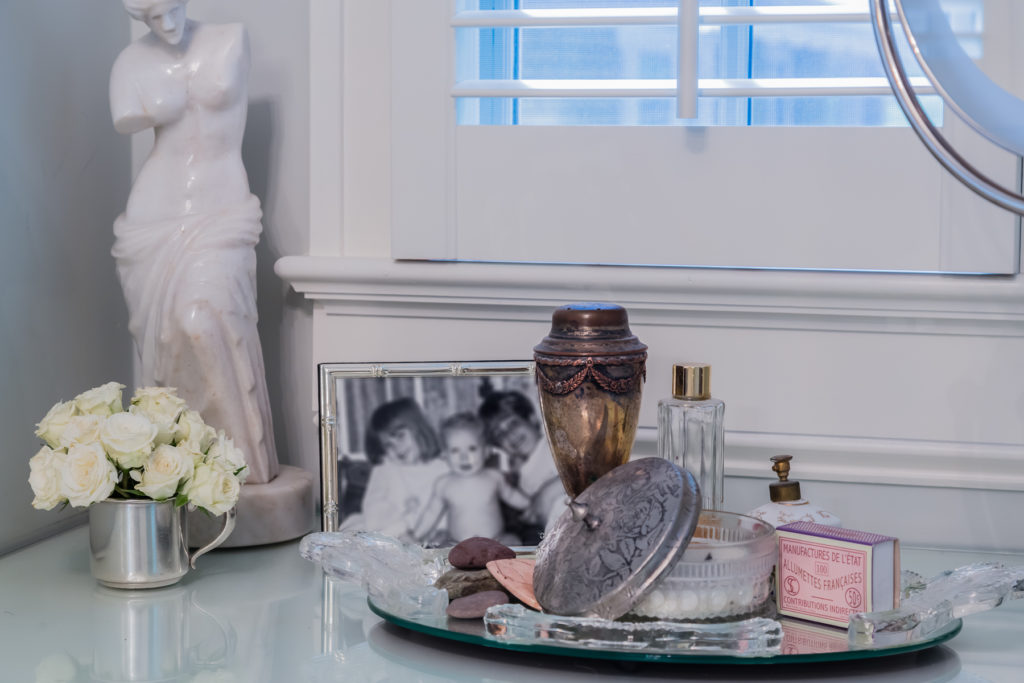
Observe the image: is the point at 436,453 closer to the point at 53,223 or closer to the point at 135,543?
the point at 135,543

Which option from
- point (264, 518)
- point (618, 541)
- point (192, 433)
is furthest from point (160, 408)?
point (618, 541)

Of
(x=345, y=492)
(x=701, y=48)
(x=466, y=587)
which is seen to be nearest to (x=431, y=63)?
(x=701, y=48)

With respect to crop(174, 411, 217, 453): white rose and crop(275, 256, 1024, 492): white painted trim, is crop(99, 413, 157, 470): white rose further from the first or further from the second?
crop(275, 256, 1024, 492): white painted trim

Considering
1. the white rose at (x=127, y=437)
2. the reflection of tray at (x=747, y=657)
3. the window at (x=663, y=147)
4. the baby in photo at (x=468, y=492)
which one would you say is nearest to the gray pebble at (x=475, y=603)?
the reflection of tray at (x=747, y=657)

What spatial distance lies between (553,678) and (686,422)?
258mm

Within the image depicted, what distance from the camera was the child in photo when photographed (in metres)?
0.89

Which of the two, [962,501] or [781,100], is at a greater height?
[781,100]

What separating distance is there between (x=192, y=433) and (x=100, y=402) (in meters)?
0.08

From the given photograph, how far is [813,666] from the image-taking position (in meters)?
0.67

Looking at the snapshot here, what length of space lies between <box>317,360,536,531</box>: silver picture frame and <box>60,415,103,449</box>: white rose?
18cm

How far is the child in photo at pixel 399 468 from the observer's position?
0.89 metres

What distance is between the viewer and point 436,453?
91 cm

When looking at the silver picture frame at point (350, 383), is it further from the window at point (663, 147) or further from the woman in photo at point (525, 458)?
the window at point (663, 147)

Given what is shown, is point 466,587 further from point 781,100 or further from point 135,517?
point 781,100
